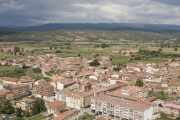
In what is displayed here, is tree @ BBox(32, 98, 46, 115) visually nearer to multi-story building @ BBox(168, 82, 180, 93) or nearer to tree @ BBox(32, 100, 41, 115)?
tree @ BBox(32, 100, 41, 115)

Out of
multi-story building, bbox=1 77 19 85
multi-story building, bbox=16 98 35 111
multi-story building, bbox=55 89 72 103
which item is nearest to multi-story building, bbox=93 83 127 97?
multi-story building, bbox=55 89 72 103

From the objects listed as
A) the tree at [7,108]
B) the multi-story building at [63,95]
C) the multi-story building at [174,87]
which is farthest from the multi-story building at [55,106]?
the multi-story building at [174,87]

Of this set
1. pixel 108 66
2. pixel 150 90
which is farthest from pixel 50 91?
pixel 108 66

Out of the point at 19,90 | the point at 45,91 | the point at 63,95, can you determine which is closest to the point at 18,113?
the point at 63,95

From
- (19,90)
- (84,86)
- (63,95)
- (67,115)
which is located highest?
(84,86)

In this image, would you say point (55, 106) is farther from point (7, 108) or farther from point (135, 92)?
point (135, 92)

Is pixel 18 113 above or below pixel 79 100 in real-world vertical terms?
below

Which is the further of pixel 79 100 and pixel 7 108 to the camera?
pixel 79 100
